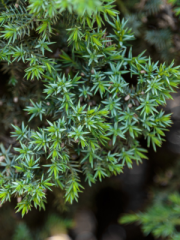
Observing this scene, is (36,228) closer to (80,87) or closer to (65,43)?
(80,87)

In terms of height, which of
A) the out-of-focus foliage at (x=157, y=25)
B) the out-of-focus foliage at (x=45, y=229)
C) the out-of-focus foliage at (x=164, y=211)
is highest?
the out-of-focus foliage at (x=157, y=25)

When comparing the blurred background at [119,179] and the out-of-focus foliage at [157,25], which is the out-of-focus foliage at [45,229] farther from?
the out-of-focus foliage at [157,25]

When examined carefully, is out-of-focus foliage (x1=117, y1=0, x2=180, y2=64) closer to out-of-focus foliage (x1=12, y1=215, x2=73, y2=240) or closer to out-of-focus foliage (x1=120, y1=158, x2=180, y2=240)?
out-of-focus foliage (x1=120, y1=158, x2=180, y2=240)

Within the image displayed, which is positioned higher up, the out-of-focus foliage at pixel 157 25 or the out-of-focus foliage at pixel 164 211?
the out-of-focus foliage at pixel 157 25

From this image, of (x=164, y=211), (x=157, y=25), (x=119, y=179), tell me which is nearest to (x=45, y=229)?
(x=119, y=179)

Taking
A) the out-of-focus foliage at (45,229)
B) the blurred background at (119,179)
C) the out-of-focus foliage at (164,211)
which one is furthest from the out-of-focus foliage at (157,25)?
the out-of-focus foliage at (45,229)

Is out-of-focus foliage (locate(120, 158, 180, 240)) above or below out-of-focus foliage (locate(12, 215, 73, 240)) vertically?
above

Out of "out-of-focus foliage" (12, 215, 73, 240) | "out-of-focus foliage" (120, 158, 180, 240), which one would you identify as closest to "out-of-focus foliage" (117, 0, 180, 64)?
"out-of-focus foliage" (120, 158, 180, 240)

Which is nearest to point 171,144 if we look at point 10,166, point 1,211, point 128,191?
point 128,191
